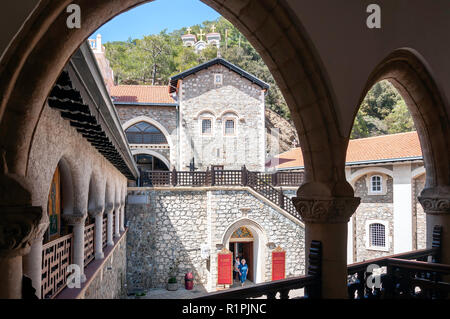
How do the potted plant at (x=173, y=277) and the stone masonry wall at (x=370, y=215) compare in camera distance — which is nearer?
the stone masonry wall at (x=370, y=215)

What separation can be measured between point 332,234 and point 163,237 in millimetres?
14033

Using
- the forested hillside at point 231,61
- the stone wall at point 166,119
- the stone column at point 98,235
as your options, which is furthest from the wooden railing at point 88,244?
the forested hillside at point 231,61

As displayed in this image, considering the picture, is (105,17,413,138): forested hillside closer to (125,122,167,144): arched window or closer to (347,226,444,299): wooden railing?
(125,122,167,144): arched window

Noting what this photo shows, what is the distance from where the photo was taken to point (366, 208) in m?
15.4

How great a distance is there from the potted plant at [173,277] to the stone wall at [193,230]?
0.53ft

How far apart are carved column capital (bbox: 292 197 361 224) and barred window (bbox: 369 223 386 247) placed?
13.5 metres

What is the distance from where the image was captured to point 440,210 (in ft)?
13.1

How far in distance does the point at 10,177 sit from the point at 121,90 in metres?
22.7

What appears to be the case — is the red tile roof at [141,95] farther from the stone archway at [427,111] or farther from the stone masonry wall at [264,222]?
the stone archway at [427,111]

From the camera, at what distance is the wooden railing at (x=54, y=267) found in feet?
13.7

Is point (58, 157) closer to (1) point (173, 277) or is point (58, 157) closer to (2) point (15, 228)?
(2) point (15, 228)

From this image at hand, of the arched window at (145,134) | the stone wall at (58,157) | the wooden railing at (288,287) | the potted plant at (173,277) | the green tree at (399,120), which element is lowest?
the potted plant at (173,277)
